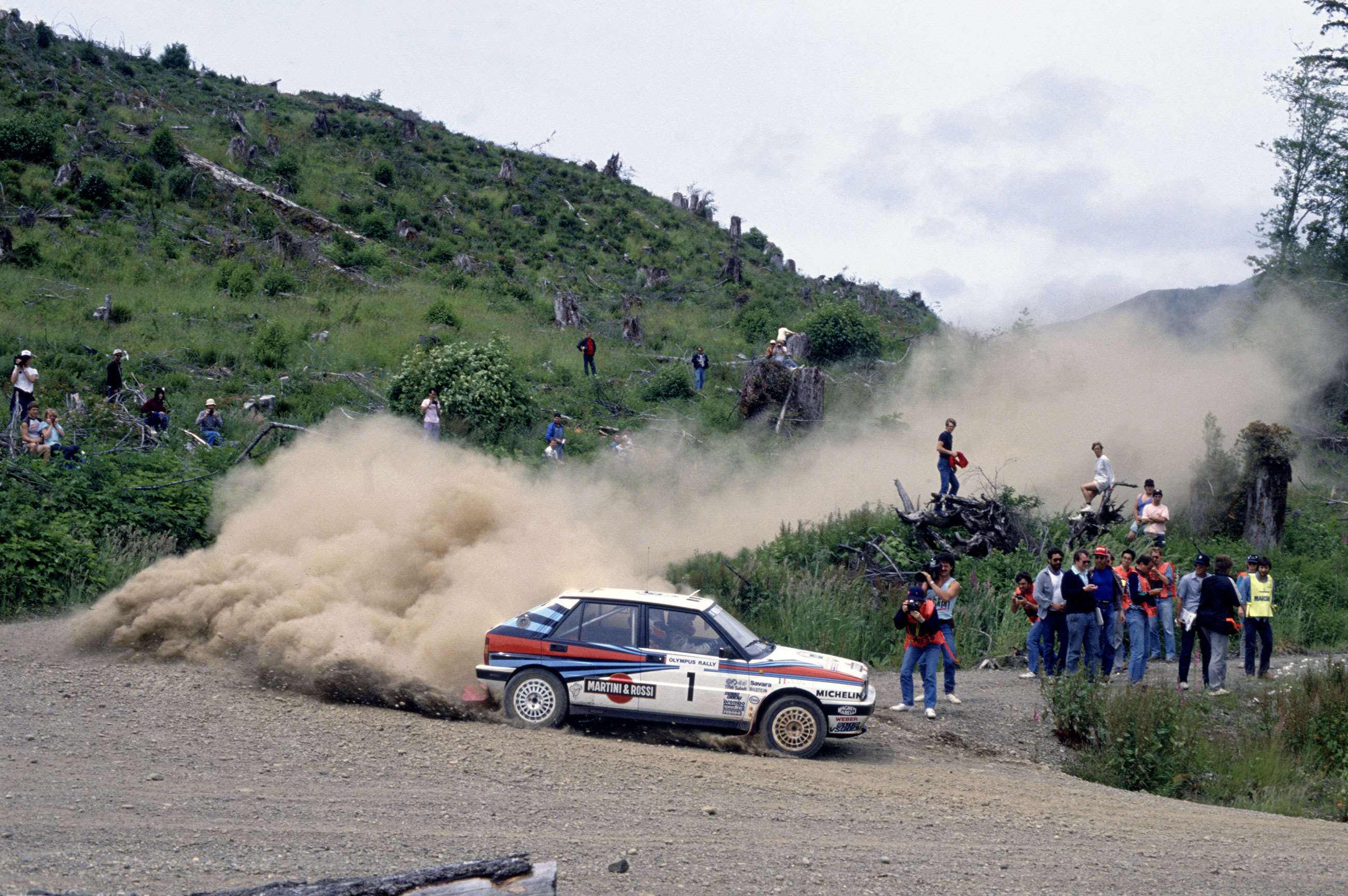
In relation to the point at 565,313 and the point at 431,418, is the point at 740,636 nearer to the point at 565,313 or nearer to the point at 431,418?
the point at 431,418

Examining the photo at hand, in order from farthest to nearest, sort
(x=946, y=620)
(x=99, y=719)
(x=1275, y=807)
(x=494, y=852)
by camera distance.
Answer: (x=946, y=620), (x=1275, y=807), (x=99, y=719), (x=494, y=852)

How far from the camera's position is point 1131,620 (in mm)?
14297

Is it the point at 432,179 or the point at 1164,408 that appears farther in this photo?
the point at 432,179

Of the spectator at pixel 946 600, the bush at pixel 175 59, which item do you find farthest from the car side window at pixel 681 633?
the bush at pixel 175 59

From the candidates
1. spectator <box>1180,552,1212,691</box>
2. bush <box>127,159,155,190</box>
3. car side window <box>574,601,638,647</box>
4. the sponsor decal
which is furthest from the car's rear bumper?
bush <box>127,159,155,190</box>

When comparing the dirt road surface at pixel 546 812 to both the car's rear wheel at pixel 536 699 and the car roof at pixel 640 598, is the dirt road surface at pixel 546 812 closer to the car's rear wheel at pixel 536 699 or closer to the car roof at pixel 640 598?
the car's rear wheel at pixel 536 699

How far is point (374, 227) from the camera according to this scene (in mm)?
44375

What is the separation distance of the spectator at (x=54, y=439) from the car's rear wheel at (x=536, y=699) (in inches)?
464

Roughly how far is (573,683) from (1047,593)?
7.00 m

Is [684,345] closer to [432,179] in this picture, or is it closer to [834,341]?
[834,341]

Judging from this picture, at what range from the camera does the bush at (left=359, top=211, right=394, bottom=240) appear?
4422 cm

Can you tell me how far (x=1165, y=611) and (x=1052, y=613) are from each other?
372 centimetres

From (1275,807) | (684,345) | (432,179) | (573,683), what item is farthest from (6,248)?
(1275,807)

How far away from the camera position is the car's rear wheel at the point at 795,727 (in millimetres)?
10180
